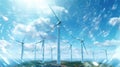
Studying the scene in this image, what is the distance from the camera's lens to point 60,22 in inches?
6841

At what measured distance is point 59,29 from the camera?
17075 cm

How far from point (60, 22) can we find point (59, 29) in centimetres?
575
